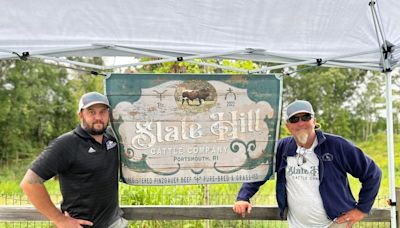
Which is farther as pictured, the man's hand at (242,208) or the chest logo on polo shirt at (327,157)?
the man's hand at (242,208)

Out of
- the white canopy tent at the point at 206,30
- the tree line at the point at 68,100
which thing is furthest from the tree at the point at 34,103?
the white canopy tent at the point at 206,30

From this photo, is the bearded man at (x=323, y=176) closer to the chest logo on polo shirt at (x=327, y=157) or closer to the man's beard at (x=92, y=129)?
the chest logo on polo shirt at (x=327, y=157)

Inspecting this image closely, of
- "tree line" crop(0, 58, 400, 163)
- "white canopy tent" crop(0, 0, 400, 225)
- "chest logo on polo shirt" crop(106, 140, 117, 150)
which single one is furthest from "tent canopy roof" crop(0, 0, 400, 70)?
"tree line" crop(0, 58, 400, 163)

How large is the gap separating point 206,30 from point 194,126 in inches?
26.4

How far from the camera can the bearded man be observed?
9.32 ft

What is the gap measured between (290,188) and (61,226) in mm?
1486

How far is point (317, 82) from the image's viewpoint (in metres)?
22.8

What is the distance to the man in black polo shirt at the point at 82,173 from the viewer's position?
2.58m

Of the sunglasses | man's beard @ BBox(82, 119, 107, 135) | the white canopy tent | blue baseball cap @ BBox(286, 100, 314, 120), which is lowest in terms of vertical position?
man's beard @ BBox(82, 119, 107, 135)

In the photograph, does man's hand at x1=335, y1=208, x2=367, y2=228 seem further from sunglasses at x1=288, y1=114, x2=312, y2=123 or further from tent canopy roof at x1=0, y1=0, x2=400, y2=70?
tent canopy roof at x1=0, y1=0, x2=400, y2=70

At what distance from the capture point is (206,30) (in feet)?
9.20

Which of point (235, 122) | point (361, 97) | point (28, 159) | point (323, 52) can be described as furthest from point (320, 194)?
point (361, 97)

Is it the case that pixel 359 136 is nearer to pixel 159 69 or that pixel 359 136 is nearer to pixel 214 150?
pixel 159 69

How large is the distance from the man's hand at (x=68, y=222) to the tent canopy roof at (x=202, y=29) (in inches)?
40.2
